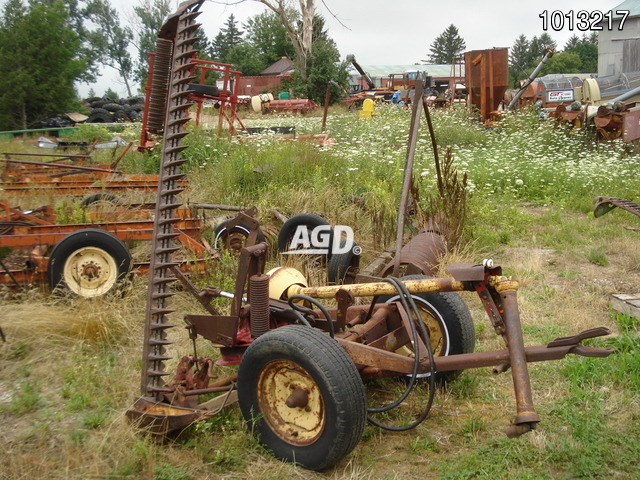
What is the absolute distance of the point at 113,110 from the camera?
27.8 m

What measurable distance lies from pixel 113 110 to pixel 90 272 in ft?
82.1

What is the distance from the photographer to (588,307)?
4.91m

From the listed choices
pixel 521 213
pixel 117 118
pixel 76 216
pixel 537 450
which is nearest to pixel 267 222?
pixel 76 216

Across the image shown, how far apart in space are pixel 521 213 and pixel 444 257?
2766 mm

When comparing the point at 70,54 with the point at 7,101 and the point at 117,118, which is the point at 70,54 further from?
the point at 117,118

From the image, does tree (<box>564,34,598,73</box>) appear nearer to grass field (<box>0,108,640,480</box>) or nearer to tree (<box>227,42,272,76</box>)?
tree (<box>227,42,272,76</box>)

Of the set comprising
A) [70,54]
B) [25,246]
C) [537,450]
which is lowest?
[537,450]

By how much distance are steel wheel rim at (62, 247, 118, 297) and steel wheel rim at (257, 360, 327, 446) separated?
2447mm

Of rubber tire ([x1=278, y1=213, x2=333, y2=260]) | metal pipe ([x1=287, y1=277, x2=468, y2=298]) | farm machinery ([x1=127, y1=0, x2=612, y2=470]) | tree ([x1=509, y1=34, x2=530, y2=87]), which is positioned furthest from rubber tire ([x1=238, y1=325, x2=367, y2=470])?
tree ([x1=509, y1=34, x2=530, y2=87])

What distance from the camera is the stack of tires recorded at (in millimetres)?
24938

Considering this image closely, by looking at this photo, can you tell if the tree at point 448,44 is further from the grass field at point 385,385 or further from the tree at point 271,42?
the grass field at point 385,385

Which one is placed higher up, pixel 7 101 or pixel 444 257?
pixel 7 101

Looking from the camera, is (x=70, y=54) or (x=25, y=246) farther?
(x=70, y=54)

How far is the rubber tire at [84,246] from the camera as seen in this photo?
479 cm
